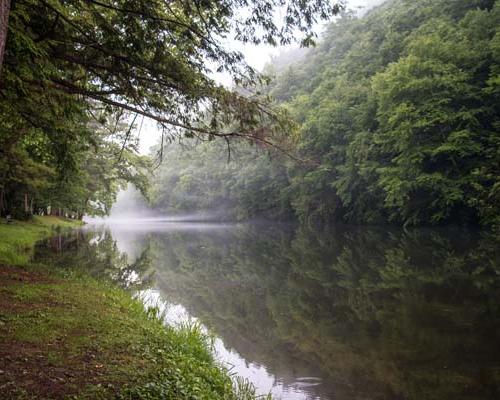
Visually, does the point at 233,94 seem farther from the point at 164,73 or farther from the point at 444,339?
the point at 444,339

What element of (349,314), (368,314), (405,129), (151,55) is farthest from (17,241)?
(405,129)

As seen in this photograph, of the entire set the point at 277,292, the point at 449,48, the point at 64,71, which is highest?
the point at 449,48

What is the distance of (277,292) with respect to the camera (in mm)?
14266

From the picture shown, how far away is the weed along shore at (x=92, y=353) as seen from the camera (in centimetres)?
439

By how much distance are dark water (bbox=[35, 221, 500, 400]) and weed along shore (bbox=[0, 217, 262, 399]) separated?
64.9 inches

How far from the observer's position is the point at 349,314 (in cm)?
1083

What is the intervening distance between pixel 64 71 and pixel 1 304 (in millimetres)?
6119

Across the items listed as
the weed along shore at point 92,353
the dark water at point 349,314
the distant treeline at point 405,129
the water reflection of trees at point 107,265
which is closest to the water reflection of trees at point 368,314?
the dark water at point 349,314

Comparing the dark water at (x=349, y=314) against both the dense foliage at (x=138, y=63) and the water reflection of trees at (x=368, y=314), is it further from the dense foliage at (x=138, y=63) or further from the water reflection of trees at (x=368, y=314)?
the dense foliage at (x=138, y=63)

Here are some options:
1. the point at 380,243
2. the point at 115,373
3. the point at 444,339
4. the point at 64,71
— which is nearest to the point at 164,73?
the point at 64,71

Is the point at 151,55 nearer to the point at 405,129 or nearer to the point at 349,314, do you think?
the point at 349,314

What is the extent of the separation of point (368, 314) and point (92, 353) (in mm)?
7602

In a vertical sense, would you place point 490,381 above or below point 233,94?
below

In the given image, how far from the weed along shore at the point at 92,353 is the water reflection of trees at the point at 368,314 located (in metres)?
2.29
